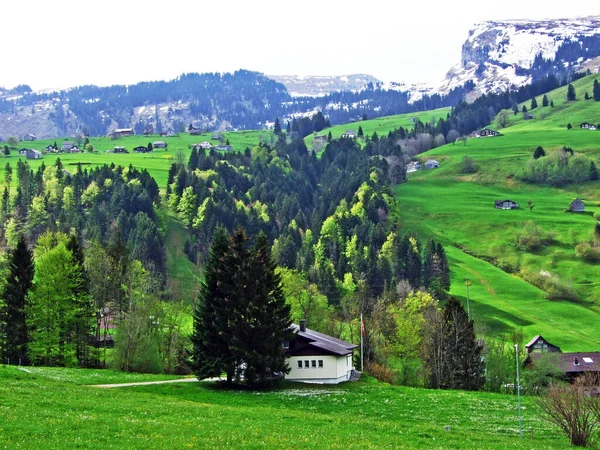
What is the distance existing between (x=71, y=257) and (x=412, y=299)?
56.1 metres

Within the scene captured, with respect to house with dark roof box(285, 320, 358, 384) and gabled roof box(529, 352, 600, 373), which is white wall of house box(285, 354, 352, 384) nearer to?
house with dark roof box(285, 320, 358, 384)

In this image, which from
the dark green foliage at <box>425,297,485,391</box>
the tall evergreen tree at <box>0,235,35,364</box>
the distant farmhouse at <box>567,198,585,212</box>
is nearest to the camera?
the tall evergreen tree at <box>0,235,35,364</box>

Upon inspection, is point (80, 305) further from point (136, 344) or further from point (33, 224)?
point (33, 224)

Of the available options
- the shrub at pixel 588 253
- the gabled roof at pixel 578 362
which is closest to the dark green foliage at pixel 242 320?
the gabled roof at pixel 578 362

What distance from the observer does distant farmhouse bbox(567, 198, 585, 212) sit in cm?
19612

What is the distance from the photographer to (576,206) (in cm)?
19650

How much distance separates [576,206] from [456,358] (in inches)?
4850

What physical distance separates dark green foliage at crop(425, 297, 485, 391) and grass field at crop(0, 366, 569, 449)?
60.3 ft

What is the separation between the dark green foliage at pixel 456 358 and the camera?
85312 millimetres

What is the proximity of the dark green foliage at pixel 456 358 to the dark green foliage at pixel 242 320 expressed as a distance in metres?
25.4

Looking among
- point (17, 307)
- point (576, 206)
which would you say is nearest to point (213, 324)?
point (17, 307)

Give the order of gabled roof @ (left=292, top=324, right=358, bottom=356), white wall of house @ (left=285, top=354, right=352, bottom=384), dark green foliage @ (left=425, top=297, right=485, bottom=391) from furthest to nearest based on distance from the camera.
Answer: dark green foliage @ (left=425, top=297, right=485, bottom=391)
white wall of house @ (left=285, top=354, right=352, bottom=384)
gabled roof @ (left=292, top=324, right=358, bottom=356)

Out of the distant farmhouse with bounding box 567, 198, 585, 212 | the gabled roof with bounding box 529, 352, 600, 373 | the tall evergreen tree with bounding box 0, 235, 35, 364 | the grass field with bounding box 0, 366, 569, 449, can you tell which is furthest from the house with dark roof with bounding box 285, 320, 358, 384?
the distant farmhouse with bounding box 567, 198, 585, 212

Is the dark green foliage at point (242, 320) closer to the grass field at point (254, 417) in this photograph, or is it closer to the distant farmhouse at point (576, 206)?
the grass field at point (254, 417)
